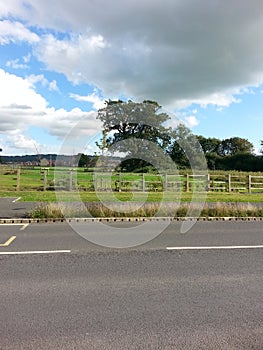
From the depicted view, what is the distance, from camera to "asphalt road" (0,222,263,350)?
3475mm

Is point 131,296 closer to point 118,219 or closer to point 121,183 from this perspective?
point 118,219

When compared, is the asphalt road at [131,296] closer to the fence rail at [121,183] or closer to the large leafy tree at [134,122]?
the fence rail at [121,183]

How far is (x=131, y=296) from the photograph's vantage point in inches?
181

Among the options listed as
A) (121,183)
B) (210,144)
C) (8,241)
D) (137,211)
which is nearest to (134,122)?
(121,183)

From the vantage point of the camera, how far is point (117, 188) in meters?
22.7

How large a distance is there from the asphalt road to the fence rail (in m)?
14.8

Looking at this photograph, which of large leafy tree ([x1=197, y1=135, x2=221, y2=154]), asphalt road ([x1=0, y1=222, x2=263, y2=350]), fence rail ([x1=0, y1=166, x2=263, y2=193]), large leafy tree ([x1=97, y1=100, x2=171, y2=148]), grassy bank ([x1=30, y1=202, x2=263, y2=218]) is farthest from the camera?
large leafy tree ([x1=197, y1=135, x2=221, y2=154])

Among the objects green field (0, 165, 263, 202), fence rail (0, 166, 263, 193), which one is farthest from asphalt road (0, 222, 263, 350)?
fence rail (0, 166, 263, 193)

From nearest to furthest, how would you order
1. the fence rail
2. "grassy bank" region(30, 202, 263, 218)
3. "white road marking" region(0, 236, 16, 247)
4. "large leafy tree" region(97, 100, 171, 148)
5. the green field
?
"white road marking" region(0, 236, 16, 247)
"grassy bank" region(30, 202, 263, 218)
the green field
the fence rail
"large leafy tree" region(97, 100, 171, 148)

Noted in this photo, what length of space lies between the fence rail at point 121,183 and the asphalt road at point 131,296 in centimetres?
1476

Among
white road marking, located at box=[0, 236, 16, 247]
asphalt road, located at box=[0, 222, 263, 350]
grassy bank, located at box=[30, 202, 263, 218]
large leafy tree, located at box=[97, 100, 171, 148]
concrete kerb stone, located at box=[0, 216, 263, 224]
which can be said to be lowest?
asphalt road, located at box=[0, 222, 263, 350]

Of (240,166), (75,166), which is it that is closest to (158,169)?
(75,166)

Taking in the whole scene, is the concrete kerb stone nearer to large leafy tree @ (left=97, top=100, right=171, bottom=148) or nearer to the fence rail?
the fence rail

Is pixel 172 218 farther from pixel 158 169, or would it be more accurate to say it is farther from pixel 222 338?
pixel 158 169
